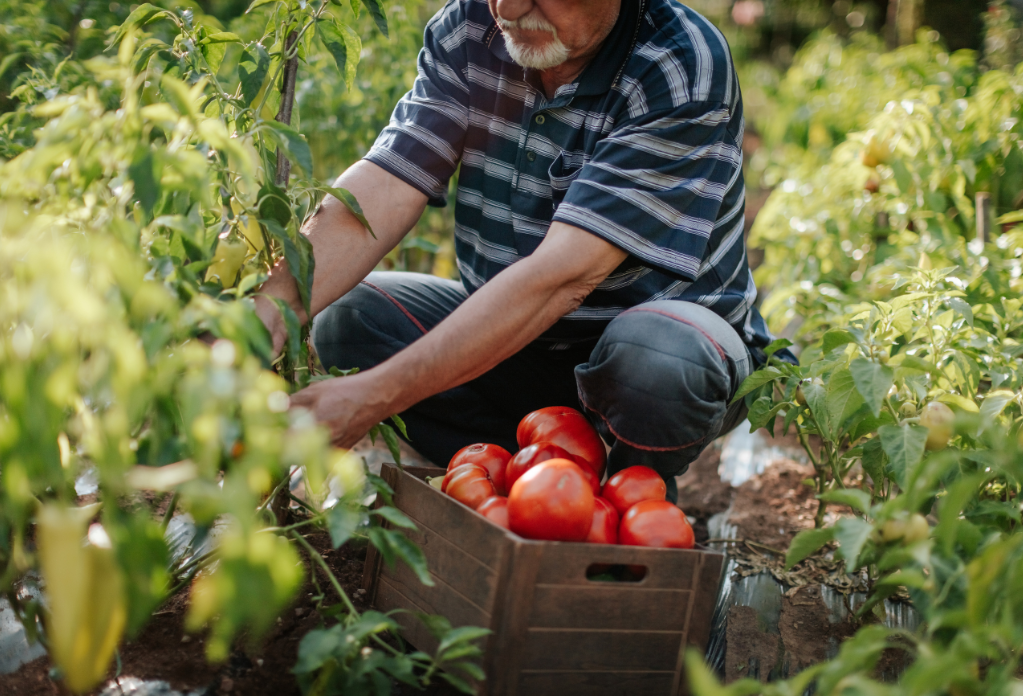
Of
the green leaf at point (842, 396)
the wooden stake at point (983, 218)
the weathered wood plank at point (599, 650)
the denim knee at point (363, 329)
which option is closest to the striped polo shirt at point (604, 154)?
the denim knee at point (363, 329)

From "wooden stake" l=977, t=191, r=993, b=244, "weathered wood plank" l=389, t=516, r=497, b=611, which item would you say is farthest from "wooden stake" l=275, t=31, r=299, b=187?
"wooden stake" l=977, t=191, r=993, b=244

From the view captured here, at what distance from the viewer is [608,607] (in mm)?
1128

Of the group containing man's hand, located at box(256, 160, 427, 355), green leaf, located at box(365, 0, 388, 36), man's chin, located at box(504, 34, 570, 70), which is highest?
green leaf, located at box(365, 0, 388, 36)

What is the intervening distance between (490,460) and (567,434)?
0.16 metres

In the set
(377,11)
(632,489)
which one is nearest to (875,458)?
(632,489)

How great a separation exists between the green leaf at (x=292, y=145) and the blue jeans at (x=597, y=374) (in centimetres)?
72

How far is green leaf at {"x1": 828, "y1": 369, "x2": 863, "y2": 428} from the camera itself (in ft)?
4.47

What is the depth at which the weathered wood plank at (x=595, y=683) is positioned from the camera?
3.67 feet

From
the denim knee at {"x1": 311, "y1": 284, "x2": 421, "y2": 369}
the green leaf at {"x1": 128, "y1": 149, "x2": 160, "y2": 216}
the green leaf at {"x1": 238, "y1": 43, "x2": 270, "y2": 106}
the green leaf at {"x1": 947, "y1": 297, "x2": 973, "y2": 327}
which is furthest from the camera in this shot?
the denim knee at {"x1": 311, "y1": 284, "x2": 421, "y2": 369}

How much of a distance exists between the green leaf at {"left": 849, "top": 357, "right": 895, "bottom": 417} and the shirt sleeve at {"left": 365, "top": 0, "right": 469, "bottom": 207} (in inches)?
37.4

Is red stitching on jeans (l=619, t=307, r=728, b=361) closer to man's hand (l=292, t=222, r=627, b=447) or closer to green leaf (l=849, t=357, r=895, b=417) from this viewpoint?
man's hand (l=292, t=222, r=627, b=447)

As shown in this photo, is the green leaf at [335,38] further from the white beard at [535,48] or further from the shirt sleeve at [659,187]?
the shirt sleeve at [659,187]

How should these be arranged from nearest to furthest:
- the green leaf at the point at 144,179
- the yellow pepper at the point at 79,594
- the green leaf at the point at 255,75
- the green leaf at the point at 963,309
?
the yellow pepper at the point at 79,594 → the green leaf at the point at 144,179 → the green leaf at the point at 255,75 → the green leaf at the point at 963,309

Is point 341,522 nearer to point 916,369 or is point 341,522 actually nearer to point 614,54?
point 916,369
